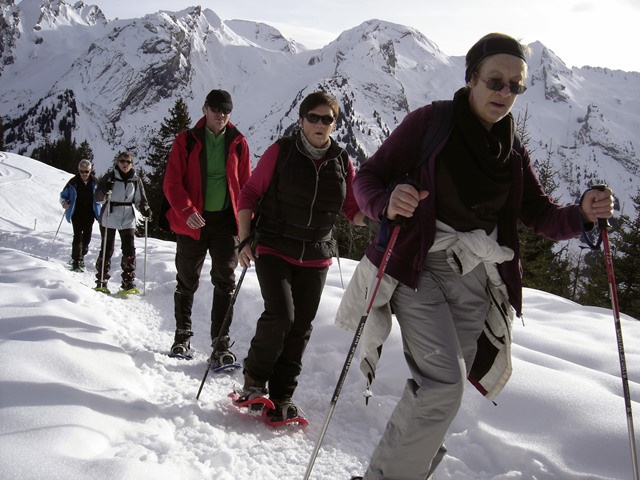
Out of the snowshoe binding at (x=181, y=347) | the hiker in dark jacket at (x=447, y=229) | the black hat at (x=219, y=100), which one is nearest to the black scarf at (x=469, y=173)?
the hiker in dark jacket at (x=447, y=229)

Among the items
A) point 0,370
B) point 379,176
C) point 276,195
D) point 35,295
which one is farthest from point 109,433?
point 35,295

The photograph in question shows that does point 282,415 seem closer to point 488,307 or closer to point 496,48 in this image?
point 488,307

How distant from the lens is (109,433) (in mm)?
3281

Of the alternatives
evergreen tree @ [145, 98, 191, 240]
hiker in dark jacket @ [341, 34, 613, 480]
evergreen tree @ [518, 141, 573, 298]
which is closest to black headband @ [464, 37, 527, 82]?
hiker in dark jacket @ [341, 34, 613, 480]

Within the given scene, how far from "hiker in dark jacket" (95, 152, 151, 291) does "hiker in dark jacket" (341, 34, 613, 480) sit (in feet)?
22.6

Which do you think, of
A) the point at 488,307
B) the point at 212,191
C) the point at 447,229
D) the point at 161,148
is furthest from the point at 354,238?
the point at 447,229

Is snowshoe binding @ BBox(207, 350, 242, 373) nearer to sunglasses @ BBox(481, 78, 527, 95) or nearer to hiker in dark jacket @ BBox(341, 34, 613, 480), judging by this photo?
hiker in dark jacket @ BBox(341, 34, 613, 480)

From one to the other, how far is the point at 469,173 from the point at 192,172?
3.25 meters

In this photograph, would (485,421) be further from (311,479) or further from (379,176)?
(379,176)

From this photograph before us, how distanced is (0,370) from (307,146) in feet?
8.61

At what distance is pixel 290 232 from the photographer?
4.07 m

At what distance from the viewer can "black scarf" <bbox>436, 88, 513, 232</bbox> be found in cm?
270

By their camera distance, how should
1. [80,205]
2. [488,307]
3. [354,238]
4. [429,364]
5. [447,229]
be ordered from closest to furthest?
[429,364] < [447,229] < [488,307] < [80,205] < [354,238]

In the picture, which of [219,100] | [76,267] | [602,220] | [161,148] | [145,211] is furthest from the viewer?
[161,148]
